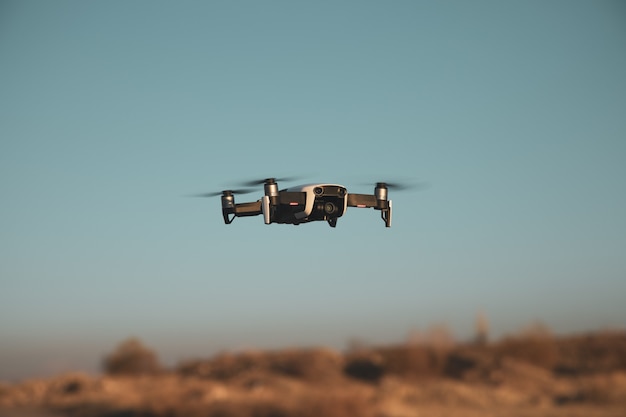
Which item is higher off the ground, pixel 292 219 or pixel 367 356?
pixel 292 219

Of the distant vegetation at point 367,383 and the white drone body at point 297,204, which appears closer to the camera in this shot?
the distant vegetation at point 367,383

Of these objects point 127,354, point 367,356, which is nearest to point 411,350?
point 367,356

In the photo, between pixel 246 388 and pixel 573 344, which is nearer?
pixel 246 388

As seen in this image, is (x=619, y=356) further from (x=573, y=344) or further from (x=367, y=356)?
(x=367, y=356)

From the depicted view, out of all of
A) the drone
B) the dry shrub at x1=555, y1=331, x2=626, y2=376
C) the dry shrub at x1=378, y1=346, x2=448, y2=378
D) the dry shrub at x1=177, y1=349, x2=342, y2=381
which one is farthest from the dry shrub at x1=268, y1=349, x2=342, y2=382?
the dry shrub at x1=555, y1=331, x2=626, y2=376

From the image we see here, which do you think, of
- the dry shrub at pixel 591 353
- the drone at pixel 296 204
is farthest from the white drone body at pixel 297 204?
the dry shrub at pixel 591 353

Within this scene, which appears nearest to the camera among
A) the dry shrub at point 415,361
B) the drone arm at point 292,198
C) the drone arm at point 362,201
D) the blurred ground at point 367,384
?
the blurred ground at point 367,384

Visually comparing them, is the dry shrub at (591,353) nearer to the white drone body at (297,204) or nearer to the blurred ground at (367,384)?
the blurred ground at (367,384)
